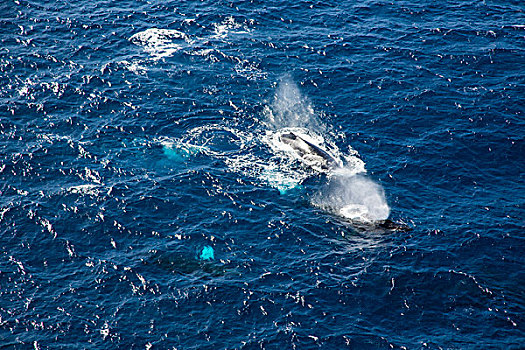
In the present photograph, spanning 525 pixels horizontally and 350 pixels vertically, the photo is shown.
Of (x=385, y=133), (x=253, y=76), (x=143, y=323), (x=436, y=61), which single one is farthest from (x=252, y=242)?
(x=436, y=61)

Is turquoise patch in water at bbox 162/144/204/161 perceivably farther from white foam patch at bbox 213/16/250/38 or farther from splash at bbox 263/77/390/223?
white foam patch at bbox 213/16/250/38

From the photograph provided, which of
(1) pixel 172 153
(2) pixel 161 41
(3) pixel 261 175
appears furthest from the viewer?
(2) pixel 161 41

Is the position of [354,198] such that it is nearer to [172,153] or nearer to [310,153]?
[310,153]

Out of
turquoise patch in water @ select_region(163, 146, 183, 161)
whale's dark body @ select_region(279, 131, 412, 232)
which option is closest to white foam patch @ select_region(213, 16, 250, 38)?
whale's dark body @ select_region(279, 131, 412, 232)

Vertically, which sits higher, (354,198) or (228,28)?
(228,28)

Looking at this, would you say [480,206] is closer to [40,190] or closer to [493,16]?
[493,16]

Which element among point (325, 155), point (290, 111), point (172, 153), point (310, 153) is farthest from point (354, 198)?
point (172, 153)

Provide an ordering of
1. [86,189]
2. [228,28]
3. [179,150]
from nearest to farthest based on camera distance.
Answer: [86,189] → [179,150] → [228,28]
